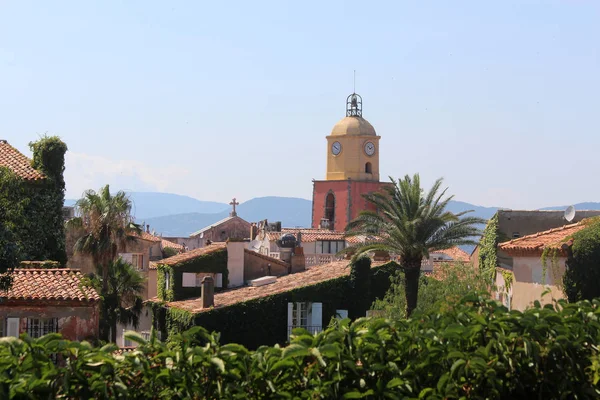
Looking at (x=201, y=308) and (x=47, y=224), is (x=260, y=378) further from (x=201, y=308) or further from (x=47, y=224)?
(x=201, y=308)

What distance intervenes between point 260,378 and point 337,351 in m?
0.83

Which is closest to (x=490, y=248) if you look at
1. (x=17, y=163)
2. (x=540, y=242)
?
(x=540, y=242)

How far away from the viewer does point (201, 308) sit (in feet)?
143

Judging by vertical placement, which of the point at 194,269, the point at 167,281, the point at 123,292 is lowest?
the point at 123,292

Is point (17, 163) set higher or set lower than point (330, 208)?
lower

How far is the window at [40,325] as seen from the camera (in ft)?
92.3

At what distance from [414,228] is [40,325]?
1409 centimetres

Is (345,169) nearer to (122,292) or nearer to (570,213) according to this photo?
(122,292)

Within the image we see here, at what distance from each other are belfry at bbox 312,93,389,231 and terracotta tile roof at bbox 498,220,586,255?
255ft

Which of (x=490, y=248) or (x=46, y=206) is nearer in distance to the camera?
(x=46, y=206)

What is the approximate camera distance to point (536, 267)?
29.1 metres

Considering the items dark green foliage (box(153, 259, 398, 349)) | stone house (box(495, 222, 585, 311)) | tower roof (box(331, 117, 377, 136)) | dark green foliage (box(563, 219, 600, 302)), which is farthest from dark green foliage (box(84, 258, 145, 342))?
tower roof (box(331, 117, 377, 136))

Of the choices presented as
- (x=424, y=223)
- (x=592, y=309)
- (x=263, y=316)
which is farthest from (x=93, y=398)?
(x=263, y=316)

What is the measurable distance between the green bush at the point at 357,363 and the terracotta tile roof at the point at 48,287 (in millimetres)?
17746
